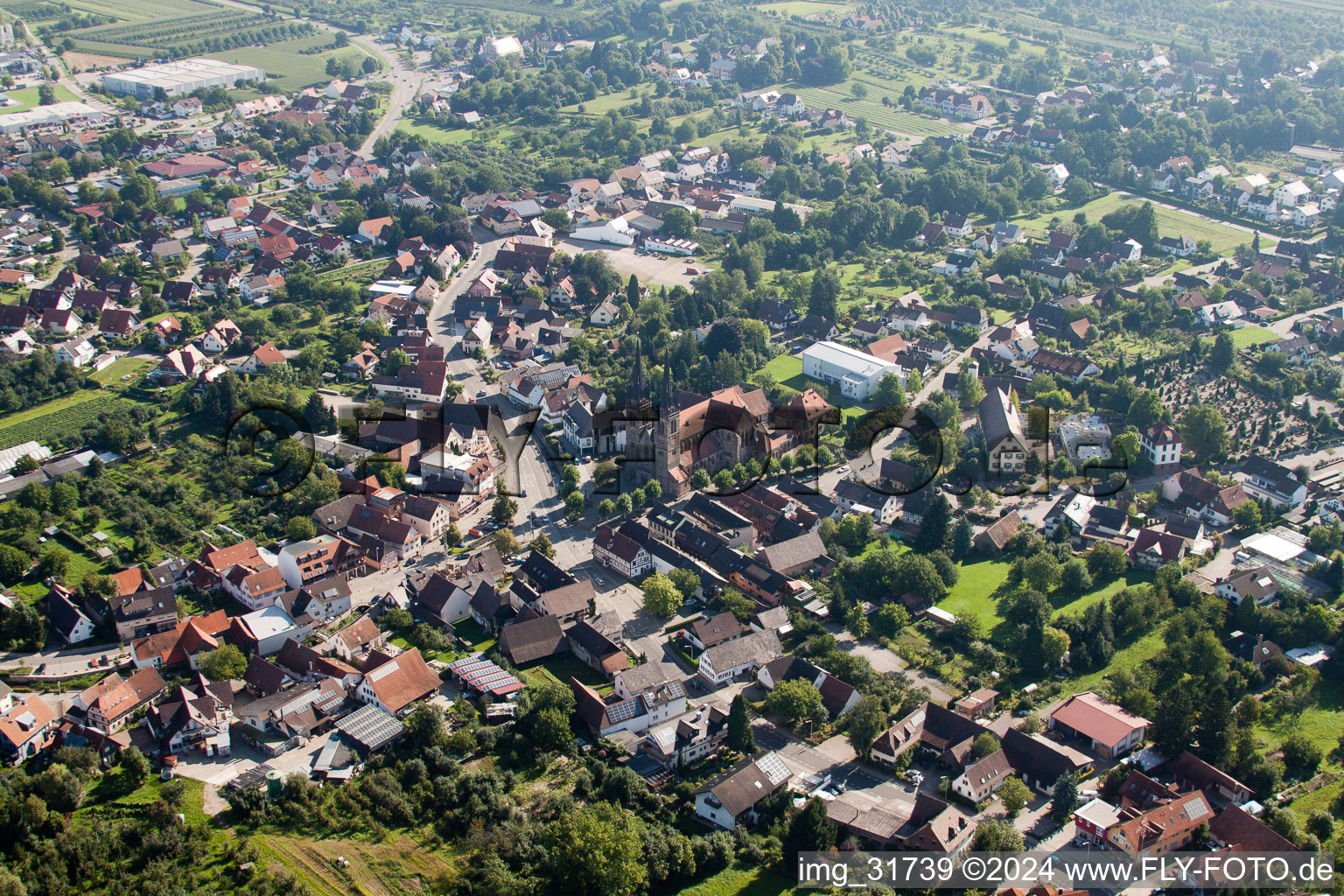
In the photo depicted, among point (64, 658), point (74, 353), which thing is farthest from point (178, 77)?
point (64, 658)

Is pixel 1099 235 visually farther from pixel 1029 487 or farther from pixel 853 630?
pixel 853 630

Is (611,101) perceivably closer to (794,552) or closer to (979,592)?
(794,552)

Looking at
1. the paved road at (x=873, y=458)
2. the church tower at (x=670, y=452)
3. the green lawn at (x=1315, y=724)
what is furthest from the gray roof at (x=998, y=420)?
the green lawn at (x=1315, y=724)

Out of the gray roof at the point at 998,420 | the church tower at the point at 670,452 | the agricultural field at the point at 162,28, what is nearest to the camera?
the church tower at the point at 670,452

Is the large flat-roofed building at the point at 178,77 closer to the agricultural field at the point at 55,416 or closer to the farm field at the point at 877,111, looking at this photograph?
the farm field at the point at 877,111

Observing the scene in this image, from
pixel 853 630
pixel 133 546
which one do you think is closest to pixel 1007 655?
pixel 853 630
